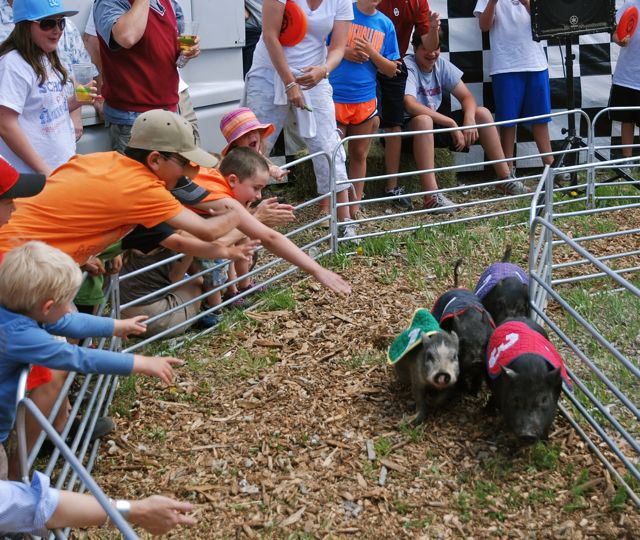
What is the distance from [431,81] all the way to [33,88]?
3.76 m

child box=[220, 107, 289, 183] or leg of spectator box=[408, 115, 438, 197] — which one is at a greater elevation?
child box=[220, 107, 289, 183]

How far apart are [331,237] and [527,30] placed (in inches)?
111

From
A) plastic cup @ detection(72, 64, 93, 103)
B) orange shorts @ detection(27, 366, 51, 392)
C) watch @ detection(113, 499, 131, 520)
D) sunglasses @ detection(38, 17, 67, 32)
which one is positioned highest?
sunglasses @ detection(38, 17, 67, 32)

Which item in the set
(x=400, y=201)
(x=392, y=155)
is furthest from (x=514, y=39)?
(x=400, y=201)

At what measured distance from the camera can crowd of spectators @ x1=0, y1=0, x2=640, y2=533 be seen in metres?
2.86

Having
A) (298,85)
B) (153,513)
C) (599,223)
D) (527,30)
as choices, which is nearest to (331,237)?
(298,85)

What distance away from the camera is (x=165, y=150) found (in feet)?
11.9

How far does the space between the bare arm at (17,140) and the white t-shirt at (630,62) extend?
17.0 ft

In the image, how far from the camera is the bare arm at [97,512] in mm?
2471

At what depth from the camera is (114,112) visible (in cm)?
517

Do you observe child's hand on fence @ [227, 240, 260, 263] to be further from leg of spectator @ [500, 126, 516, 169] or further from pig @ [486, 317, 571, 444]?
leg of spectator @ [500, 126, 516, 169]

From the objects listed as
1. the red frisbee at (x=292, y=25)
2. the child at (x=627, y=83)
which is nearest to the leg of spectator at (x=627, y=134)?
the child at (x=627, y=83)

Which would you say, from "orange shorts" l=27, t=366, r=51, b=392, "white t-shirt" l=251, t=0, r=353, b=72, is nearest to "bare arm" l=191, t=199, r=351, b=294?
"orange shorts" l=27, t=366, r=51, b=392

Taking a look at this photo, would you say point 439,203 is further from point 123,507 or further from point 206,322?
point 123,507
